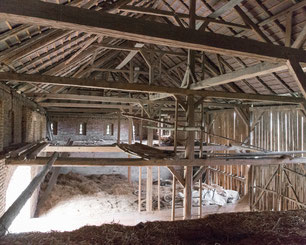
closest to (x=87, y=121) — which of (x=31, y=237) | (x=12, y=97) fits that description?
(x=12, y=97)

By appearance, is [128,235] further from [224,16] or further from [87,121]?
[87,121]

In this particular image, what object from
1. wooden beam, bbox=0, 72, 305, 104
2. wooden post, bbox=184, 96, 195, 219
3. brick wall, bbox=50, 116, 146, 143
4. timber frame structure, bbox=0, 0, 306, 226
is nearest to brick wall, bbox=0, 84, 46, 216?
timber frame structure, bbox=0, 0, 306, 226

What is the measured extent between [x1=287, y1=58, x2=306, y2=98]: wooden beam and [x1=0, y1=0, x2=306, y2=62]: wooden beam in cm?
10

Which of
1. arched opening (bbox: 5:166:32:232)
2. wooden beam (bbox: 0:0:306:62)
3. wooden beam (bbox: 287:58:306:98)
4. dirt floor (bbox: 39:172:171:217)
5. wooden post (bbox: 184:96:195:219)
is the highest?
wooden beam (bbox: 0:0:306:62)

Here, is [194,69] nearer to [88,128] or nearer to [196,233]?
[196,233]

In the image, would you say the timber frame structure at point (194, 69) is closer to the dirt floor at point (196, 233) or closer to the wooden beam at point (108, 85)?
the wooden beam at point (108, 85)

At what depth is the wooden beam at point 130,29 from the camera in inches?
78.0

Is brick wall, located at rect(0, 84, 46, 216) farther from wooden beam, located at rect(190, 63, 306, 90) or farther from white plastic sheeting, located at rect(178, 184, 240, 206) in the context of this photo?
Answer: white plastic sheeting, located at rect(178, 184, 240, 206)

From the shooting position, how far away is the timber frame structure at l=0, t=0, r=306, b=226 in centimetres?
253

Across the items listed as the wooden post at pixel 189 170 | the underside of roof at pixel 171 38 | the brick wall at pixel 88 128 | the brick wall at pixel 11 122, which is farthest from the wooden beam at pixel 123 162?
the brick wall at pixel 88 128

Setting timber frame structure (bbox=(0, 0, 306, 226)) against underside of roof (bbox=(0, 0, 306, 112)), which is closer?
underside of roof (bbox=(0, 0, 306, 112))

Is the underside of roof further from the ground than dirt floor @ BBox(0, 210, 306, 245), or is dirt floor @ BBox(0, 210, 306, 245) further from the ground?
the underside of roof

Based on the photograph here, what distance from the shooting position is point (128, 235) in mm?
2383

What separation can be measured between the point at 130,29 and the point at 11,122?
7.32 metres
